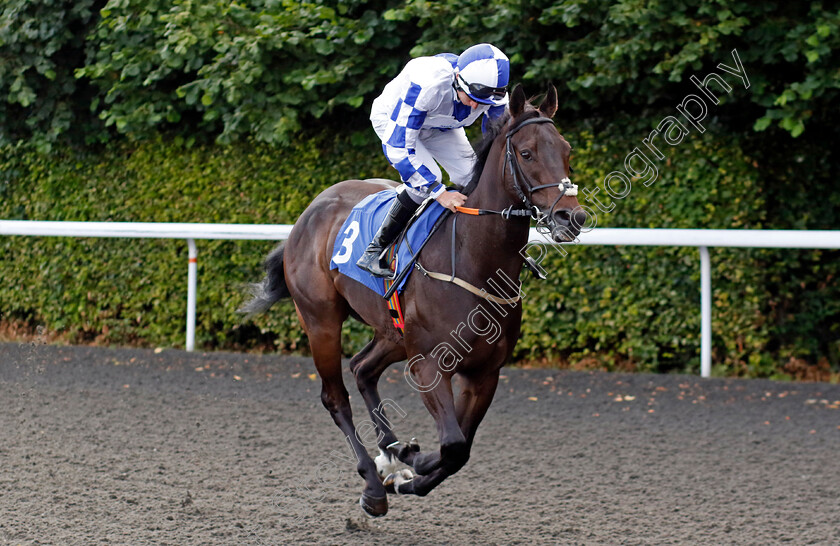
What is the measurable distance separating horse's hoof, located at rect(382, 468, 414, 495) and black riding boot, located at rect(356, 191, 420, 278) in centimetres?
86

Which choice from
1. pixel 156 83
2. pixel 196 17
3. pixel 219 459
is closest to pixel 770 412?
pixel 219 459

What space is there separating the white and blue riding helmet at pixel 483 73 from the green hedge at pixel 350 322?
9.11ft

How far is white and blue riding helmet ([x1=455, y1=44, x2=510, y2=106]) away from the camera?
3.55 meters

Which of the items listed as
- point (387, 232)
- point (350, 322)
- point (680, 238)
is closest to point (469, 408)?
point (387, 232)

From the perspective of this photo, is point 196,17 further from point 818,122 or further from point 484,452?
point 818,122

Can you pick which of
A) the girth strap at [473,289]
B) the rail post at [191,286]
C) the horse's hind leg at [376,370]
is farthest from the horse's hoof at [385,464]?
the rail post at [191,286]

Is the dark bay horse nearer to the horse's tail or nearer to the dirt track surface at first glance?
the dirt track surface

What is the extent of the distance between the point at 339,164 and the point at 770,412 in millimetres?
3747

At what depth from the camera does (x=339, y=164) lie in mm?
7504

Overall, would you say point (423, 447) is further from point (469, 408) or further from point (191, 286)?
point (191, 286)

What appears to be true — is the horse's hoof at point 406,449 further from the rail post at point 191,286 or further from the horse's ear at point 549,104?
the rail post at point 191,286

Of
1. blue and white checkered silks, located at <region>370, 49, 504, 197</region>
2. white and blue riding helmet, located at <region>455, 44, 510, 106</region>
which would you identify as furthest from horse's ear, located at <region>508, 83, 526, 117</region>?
blue and white checkered silks, located at <region>370, 49, 504, 197</region>

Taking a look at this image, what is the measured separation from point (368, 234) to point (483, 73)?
3.22 feet

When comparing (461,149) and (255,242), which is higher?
(461,149)
